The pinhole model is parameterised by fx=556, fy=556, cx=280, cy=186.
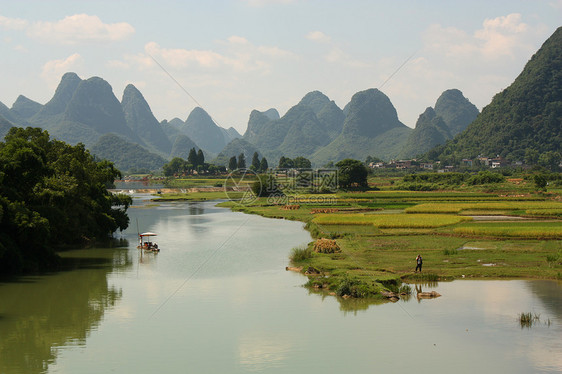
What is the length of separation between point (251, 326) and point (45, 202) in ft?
82.7

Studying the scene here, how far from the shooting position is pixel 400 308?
28.2m

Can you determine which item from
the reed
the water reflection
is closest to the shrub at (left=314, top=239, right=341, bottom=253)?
the water reflection

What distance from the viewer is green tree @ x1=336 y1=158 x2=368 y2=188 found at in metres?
128

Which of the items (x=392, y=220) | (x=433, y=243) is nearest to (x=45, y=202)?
(x=433, y=243)

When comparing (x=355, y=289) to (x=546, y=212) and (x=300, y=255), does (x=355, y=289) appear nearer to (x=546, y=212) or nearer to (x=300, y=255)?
(x=300, y=255)

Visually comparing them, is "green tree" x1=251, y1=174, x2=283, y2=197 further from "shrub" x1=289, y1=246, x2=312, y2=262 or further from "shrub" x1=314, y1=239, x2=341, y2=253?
"shrub" x1=289, y1=246, x2=312, y2=262

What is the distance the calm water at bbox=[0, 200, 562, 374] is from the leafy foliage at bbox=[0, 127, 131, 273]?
2.58 meters

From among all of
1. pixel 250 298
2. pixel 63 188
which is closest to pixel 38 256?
pixel 63 188

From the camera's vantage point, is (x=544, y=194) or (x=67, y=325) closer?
(x=67, y=325)

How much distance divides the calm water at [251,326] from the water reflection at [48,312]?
0.18 ft

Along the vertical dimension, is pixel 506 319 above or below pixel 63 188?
below

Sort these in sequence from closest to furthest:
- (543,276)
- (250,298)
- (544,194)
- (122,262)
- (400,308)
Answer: (400,308), (250,298), (543,276), (122,262), (544,194)

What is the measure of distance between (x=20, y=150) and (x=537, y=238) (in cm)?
4236

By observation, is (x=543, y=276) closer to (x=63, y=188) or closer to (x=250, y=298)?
(x=250, y=298)
